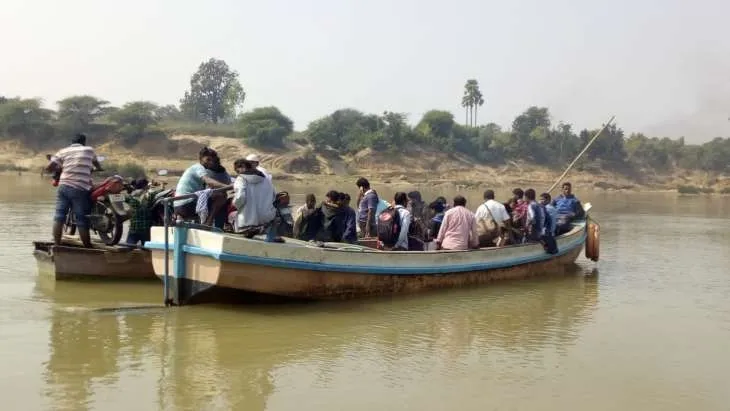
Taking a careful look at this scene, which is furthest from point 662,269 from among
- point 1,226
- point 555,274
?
point 1,226

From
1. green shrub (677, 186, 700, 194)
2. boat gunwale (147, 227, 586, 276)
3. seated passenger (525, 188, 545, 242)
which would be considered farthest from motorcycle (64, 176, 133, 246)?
green shrub (677, 186, 700, 194)

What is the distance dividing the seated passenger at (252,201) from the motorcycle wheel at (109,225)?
2059 mm

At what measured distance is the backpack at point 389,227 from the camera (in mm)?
10109

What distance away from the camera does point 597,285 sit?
12281mm

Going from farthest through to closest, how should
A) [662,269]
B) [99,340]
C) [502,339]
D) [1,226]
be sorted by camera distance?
[1,226] → [662,269] → [502,339] → [99,340]

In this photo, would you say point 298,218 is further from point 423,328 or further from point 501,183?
point 501,183

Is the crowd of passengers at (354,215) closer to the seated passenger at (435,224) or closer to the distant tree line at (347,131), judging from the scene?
the seated passenger at (435,224)

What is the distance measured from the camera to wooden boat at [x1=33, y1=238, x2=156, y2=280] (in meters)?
9.32

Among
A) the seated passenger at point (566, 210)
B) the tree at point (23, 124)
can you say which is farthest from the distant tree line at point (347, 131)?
the seated passenger at point (566, 210)

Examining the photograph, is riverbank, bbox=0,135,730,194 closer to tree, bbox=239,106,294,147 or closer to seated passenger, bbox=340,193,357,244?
tree, bbox=239,106,294,147

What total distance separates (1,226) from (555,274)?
11374 millimetres

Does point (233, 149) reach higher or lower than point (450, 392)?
higher

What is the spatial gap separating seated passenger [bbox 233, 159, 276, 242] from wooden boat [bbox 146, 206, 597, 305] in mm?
318

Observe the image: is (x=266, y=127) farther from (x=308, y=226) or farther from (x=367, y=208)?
(x=308, y=226)
